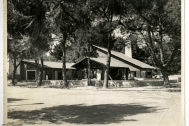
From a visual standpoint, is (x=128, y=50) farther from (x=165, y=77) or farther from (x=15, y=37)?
(x=15, y=37)

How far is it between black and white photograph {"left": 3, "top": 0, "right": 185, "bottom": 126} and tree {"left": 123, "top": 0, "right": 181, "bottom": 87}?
0.06ft

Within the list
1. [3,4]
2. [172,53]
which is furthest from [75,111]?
[3,4]

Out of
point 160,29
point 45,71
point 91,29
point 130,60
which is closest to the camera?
point 160,29

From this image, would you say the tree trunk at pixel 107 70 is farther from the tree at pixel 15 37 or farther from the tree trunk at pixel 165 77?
the tree at pixel 15 37

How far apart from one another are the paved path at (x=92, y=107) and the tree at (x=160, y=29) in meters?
0.49

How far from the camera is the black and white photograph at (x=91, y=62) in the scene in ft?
16.5

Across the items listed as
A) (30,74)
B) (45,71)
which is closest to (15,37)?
(30,74)

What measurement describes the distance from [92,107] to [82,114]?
9.6 inches

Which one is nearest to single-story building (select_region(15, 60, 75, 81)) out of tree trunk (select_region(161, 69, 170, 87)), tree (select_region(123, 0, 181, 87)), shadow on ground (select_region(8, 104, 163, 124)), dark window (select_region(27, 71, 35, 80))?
dark window (select_region(27, 71, 35, 80))

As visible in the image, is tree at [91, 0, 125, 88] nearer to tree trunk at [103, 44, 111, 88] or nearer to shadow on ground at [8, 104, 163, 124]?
tree trunk at [103, 44, 111, 88]

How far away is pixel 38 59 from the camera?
5.41 meters

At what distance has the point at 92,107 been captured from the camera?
5.21 m

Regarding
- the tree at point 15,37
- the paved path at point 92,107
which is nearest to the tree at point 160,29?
the paved path at point 92,107

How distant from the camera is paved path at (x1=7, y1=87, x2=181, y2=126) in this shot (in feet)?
16.1
